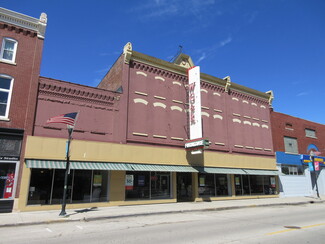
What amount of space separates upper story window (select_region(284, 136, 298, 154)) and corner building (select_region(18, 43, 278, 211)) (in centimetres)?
334

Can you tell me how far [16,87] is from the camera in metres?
15.7

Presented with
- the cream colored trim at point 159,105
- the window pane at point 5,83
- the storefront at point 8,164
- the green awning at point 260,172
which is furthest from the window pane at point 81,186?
the green awning at point 260,172

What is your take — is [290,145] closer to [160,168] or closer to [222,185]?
[222,185]

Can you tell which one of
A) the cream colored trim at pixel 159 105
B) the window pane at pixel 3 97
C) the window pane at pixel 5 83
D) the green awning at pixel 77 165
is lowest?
the green awning at pixel 77 165

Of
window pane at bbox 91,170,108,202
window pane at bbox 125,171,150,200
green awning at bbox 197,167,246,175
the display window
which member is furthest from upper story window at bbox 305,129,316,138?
window pane at bbox 91,170,108,202

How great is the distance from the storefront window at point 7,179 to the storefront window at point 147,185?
712 cm

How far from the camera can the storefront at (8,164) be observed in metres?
14.1

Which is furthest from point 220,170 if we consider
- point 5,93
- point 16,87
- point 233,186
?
point 5,93

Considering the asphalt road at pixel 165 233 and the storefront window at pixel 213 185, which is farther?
the storefront window at pixel 213 185

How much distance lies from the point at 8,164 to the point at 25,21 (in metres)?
9.25

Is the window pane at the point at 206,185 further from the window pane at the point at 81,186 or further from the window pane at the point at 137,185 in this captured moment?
the window pane at the point at 81,186

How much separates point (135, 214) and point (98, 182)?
14.0 ft

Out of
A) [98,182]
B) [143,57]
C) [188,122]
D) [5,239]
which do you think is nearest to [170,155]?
[188,122]

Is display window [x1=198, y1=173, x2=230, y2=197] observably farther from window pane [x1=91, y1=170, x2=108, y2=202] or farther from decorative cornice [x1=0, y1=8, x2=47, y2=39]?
decorative cornice [x1=0, y1=8, x2=47, y2=39]
